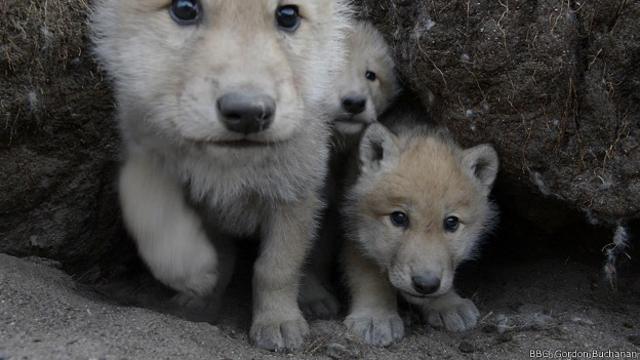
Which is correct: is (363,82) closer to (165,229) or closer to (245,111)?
(165,229)

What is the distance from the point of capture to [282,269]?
3922 mm

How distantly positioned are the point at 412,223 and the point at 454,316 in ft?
2.11

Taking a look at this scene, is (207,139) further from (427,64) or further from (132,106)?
(427,64)

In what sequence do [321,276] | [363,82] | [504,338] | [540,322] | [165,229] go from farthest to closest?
[321,276] → [363,82] → [540,322] → [504,338] → [165,229]

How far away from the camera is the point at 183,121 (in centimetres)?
309

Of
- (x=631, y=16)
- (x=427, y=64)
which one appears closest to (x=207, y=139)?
(x=427, y=64)

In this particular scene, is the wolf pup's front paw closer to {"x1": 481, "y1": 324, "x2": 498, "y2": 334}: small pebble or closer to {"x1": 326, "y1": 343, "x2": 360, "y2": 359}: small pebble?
{"x1": 481, "y1": 324, "x2": 498, "y2": 334}: small pebble

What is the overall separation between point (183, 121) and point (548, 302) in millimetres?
2601

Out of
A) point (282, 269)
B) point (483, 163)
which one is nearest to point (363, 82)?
point (483, 163)

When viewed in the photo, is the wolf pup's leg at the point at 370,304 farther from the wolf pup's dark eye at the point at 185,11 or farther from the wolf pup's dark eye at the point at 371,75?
the wolf pup's dark eye at the point at 185,11

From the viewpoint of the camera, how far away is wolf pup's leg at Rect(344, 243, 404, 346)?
4.08 meters

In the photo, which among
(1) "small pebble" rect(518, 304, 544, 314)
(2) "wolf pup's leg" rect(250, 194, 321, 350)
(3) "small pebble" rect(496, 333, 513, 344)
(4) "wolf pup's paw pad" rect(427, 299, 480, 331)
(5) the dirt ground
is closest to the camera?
(5) the dirt ground

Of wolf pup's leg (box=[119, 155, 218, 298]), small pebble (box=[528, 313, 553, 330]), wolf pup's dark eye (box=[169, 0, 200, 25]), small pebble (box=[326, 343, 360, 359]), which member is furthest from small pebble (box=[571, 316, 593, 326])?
→ wolf pup's dark eye (box=[169, 0, 200, 25])

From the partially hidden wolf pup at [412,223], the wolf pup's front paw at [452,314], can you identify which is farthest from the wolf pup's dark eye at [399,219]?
the wolf pup's front paw at [452,314]
